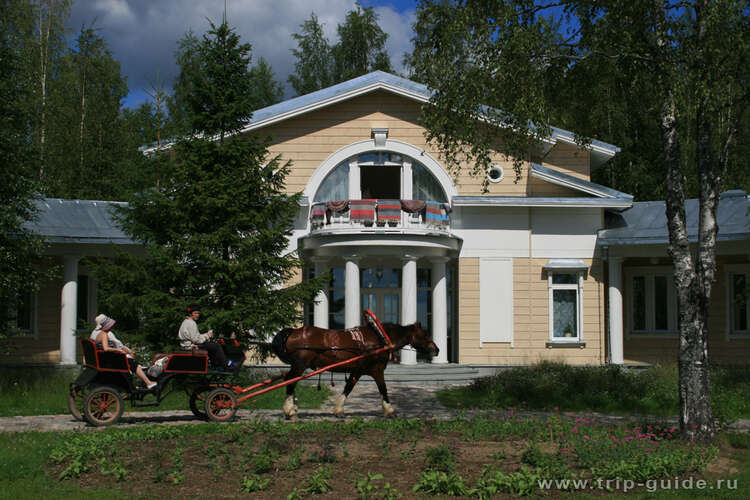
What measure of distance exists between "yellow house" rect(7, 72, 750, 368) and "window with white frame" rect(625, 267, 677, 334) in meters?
0.05

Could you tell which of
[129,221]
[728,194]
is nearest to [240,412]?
[129,221]

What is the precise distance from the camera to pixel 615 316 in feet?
71.6

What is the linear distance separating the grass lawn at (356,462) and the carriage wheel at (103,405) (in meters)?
0.98

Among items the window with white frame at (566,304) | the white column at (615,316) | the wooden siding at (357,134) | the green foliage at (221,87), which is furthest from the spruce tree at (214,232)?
the white column at (615,316)

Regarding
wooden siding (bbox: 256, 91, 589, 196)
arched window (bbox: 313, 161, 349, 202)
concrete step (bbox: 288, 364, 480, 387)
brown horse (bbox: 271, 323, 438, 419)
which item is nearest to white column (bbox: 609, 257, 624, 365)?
wooden siding (bbox: 256, 91, 589, 196)

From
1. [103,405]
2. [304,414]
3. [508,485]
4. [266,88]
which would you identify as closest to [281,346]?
[304,414]

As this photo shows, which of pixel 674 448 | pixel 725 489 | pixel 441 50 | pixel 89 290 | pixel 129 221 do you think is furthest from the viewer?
pixel 89 290

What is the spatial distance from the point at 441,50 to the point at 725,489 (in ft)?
25.3

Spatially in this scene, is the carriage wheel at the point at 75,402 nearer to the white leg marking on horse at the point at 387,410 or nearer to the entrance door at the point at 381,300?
the white leg marking on horse at the point at 387,410

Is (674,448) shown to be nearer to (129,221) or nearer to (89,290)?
(129,221)

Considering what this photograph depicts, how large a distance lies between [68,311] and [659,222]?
Result: 17049mm

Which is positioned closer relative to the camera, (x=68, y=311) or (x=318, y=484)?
(x=318, y=484)

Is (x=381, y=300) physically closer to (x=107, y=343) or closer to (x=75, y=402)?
(x=75, y=402)

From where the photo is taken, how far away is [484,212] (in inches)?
879
